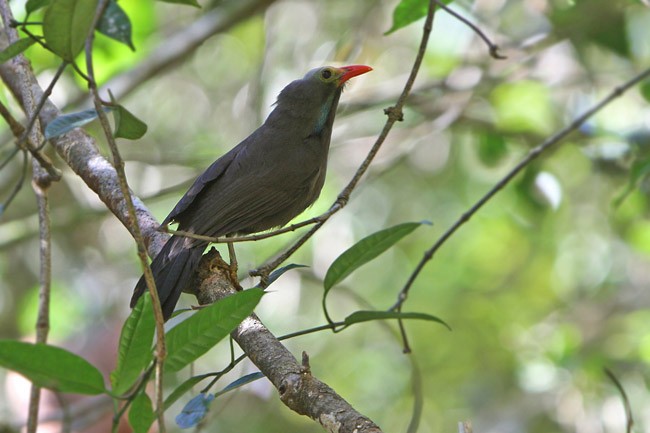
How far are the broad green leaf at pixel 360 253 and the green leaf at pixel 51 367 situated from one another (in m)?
0.95

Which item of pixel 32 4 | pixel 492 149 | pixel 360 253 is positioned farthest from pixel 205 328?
pixel 492 149

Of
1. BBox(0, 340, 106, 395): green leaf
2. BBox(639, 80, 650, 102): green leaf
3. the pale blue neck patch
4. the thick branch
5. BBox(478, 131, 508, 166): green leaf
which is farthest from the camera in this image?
BBox(478, 131, 508, 166): green leaf

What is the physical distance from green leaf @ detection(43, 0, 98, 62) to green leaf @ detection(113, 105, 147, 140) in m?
0.37

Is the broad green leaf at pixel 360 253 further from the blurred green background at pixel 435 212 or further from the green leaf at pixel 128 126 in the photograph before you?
the blurred green background at pixel 435 212

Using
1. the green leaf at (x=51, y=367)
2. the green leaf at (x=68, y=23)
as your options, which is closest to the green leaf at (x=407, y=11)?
the green leaf at (x=68, y=23)

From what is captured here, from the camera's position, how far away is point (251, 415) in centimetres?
618

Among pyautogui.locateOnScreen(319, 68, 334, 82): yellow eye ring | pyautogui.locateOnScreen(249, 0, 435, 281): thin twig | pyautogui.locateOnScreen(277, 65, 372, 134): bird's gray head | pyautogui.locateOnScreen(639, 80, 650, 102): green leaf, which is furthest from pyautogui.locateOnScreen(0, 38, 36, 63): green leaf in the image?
pyautogui.locateOnScreen(639, 80, 650, 102): green leaf

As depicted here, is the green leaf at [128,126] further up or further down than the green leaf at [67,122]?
further up

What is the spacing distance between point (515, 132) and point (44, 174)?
10.8 feet

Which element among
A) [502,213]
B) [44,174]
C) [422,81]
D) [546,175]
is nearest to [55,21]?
[44,174]

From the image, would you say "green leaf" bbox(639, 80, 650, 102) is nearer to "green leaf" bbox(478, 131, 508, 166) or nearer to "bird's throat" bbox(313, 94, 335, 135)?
"green leaf" bbox(478, 131, 508, 166)

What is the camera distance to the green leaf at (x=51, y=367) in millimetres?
1567

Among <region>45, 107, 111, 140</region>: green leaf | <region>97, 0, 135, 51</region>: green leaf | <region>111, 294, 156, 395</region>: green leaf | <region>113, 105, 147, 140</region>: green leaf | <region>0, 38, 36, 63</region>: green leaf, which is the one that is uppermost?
<region>97, 0, 135, 51</region>: green leaf

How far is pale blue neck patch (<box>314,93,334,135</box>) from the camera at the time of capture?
434 centimetres
